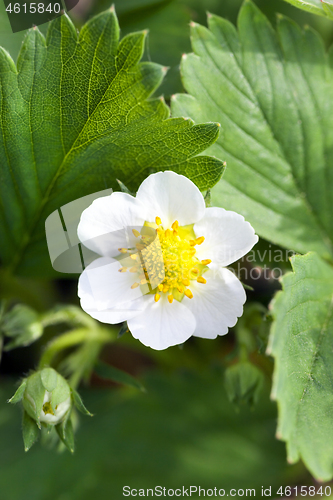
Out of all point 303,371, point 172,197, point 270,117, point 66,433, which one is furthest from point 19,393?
point 270,117

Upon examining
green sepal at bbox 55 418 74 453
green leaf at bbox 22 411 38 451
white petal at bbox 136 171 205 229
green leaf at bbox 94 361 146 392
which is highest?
white petal at bbox 136 171 205 229

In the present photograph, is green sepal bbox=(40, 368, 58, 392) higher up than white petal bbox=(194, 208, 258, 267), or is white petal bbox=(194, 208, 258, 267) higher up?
white petal bbox=(194, 208, 258, 267)

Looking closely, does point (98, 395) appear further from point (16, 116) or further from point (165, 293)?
point (16, 116)

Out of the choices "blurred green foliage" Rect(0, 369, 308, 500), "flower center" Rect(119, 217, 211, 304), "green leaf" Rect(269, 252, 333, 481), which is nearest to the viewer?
"green leaf" Rect(269, 252, 333, 481)

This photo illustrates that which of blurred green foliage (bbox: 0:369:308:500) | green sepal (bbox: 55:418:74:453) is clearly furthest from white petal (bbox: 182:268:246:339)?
blurred green foliage (bbox: 0:369:308:500)

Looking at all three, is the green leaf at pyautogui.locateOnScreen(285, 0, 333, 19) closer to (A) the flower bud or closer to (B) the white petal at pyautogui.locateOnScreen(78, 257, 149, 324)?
(B) the white petal at pyautogui.locateOnScreen(78, 257, 149, 324)

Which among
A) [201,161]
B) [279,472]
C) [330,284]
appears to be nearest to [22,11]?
[201,161]
